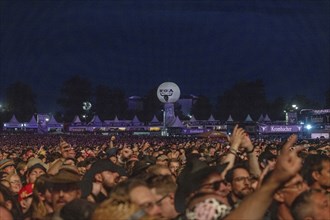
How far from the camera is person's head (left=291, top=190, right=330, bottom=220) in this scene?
18.2 feet

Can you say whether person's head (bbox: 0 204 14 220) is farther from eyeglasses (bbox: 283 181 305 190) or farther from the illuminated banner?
the illuminated banner

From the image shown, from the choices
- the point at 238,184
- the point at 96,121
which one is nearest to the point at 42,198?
the point at 238,184

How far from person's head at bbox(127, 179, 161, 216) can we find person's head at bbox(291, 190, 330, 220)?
48.2 inches

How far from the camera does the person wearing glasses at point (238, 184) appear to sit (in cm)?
725

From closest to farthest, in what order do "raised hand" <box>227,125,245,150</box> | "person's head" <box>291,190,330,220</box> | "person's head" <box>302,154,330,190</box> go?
"person's head" <box>291,190,330,220</box>
"person's head" <box>302,154,330,190</box>
"raised hand" <box>227,125,245,150</box>

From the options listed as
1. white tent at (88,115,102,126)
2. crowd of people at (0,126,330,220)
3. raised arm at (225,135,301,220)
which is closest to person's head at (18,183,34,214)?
crowd of people at (0,126,330,220)

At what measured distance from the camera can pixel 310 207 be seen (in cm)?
554

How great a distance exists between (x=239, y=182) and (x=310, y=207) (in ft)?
6.12

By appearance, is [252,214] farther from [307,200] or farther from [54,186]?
[54,186]

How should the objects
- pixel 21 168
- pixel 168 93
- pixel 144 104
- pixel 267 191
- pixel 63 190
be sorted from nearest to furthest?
1. pixel 267 191
2. pixel 63 190
3. pixel 21 168
4. pixel 168 93
5. pixel 144 104

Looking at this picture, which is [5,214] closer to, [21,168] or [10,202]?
[10,202]

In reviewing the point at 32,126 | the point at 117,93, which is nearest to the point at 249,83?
the point at 117,93

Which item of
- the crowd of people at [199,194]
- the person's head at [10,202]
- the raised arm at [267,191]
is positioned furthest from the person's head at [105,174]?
the raised arm at [267,191]

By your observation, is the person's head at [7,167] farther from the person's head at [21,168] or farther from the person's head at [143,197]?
the person's head at [143,197]
